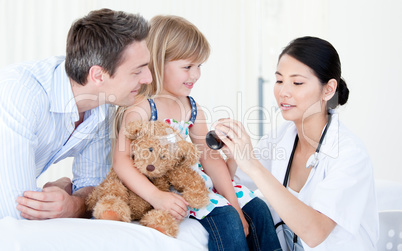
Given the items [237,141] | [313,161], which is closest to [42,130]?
A: [237,141]

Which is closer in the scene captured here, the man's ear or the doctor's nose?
the man's ear

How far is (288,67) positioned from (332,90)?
0.20 metres

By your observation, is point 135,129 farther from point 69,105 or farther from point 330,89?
point 330,89

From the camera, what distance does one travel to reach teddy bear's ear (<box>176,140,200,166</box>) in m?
1.46

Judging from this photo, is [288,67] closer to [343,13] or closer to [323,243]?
[323,243]

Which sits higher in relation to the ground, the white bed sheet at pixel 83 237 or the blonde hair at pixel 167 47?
the blonde hair at pixel 167 47

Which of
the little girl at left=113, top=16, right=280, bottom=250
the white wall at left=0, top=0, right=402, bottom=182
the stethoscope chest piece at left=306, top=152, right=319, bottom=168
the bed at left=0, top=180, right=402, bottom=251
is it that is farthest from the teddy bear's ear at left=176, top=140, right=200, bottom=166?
the white wall at left=0, top=0, right=402, bottom=182

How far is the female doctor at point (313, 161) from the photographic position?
1358 millimetres

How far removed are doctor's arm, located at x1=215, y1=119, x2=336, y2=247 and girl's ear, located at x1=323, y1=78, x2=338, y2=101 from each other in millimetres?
485

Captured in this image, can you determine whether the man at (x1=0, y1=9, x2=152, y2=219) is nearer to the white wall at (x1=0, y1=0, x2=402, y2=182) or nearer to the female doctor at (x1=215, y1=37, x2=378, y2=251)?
the female doctor at (x1=215, y1=37, x2=378, y2=251)

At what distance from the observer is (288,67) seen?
1.66m

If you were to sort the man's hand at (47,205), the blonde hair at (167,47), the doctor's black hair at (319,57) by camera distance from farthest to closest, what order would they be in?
the blonde hair at (167,47) < the doctor's black hair at (319,57) < the man's hand at (47,205)

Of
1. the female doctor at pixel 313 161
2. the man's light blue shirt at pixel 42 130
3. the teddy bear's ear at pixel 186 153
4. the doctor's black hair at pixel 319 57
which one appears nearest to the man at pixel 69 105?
the man's light blue shirt at pixel 42 130

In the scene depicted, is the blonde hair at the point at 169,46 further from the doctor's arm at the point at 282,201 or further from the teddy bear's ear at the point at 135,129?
the doctor's arm at the point at 282,201
